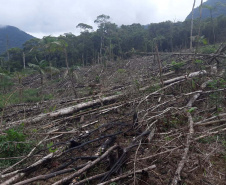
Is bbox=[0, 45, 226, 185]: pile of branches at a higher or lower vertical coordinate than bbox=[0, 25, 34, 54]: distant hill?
lower

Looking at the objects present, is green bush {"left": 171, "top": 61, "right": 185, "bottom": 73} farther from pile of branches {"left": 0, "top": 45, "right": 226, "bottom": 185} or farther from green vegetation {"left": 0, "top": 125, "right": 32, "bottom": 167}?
green vegetation {"left": 0, "top": 125, "right": 32, "bottom": 167}

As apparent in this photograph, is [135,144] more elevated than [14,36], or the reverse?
[14,36]

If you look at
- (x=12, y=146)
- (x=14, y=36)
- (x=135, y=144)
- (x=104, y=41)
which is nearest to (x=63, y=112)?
(x=12, y=146)

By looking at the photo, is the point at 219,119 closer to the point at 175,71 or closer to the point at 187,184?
the point at 187,184

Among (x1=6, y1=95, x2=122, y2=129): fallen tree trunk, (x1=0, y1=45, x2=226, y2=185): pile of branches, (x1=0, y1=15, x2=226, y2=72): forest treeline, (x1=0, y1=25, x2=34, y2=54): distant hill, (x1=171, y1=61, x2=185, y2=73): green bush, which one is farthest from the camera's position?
(x1=0, y1=25, x2=34, y2=54): distant hill

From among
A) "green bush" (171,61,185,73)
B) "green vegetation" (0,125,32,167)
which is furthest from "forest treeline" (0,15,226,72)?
"green vegetation" (0,125,32,167)

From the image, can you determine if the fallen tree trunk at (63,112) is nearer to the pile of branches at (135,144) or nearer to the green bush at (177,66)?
the pile of branches at (135,144)

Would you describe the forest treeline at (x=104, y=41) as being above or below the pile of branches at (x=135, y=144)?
above

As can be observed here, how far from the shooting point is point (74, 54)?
77.6 ft

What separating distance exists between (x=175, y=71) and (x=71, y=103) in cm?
405

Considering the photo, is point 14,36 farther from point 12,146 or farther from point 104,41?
point 12,146

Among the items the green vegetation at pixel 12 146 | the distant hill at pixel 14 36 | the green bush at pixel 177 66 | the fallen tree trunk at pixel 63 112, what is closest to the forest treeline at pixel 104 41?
the green bush at pixel 177 66

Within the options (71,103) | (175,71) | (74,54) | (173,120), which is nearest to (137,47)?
(74,54)

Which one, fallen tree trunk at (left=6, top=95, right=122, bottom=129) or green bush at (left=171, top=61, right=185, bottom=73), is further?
green bush at (left=171, top=61, right=185, bottom=73)
